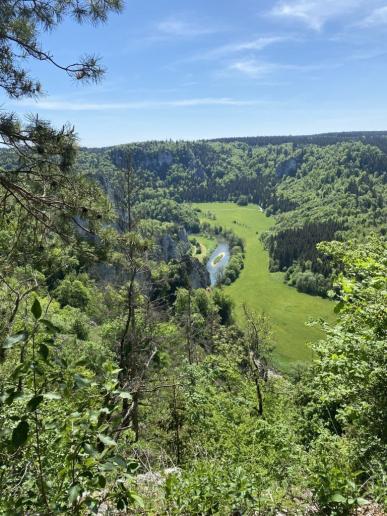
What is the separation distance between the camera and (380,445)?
719 cm

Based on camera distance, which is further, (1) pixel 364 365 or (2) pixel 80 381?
(1) pixel 364 365

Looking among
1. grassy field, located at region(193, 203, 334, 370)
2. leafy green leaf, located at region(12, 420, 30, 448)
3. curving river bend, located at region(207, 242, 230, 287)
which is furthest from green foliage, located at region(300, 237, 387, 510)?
curving river bend, located at region(207, 242, 230, 287)

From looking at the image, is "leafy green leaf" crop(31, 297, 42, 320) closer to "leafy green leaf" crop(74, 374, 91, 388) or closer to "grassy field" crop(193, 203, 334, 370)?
"leafy green leaf" crop(74, 374, 91, 388)

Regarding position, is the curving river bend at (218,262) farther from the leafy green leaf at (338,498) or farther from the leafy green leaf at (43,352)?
the leafy green leaf at (43,352)

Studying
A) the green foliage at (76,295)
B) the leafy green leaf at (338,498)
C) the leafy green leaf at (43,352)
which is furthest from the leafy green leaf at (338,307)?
the green foliage at (76,295)

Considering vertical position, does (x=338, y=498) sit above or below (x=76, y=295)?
above

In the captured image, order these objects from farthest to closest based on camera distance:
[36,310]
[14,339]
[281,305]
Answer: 1. [281,305]
2. [36,310]
3. [14,339]

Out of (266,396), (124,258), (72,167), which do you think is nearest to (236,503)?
(72,167)

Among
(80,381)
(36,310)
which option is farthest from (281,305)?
(36,310)

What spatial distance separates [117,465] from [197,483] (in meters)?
3.30

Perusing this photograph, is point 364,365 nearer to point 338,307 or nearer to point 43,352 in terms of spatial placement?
point 338,307

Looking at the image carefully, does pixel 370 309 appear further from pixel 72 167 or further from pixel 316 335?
pixel 316 335

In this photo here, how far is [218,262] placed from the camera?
577 ft

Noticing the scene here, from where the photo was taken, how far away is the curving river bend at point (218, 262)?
6247 inches
